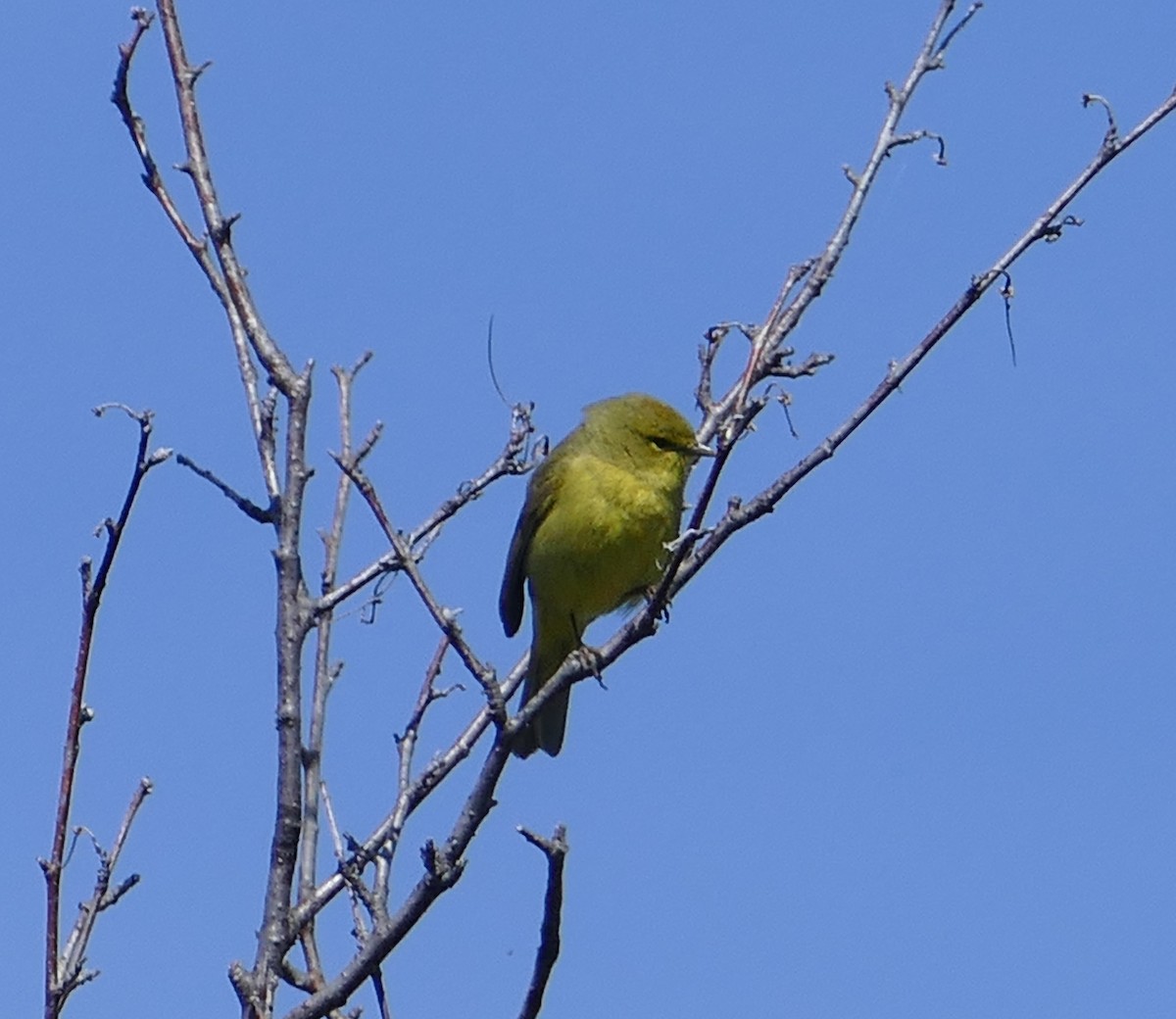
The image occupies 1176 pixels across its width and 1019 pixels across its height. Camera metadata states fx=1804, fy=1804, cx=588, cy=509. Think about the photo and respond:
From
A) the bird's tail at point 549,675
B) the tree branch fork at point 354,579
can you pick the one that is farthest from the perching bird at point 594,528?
the tree branch fork at point 354,579

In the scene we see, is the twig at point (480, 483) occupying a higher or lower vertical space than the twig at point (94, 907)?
higher

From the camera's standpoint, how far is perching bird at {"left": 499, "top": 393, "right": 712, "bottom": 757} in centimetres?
651

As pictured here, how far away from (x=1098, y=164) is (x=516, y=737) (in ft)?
6.10

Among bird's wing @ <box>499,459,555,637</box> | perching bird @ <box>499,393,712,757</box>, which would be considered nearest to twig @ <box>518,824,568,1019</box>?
perching bird @ <box>499,393,712,757</box>

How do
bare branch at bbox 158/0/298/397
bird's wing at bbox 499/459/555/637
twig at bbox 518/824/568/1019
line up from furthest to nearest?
bird's wing at bbox 499/459/555/637 → bare branch at bbox 158/0/298/397 → twig at bbox 518/824/568/1019

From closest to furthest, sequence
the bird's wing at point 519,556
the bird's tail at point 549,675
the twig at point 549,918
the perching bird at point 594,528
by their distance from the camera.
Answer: the twig at point 549,918, the perching bird at point 594,528, the bird's tail at point 549,675, the bird's wing at point 519,556

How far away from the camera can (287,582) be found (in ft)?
10.4

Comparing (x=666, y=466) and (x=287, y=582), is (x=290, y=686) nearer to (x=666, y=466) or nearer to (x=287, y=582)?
(x=287, y=582)

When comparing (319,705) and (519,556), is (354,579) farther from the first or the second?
(519,556)

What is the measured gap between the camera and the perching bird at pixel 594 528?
6.51m

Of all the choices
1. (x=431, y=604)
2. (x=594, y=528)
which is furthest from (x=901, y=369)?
(x=594, y=528)

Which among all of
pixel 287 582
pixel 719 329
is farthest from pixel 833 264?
pixel 287 582

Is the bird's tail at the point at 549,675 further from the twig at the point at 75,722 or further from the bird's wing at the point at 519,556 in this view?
the twig at the point at 75,722

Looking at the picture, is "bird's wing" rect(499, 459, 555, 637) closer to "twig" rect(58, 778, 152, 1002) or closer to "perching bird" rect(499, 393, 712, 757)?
"perching bird" rect(499, 393, 712, 757)
